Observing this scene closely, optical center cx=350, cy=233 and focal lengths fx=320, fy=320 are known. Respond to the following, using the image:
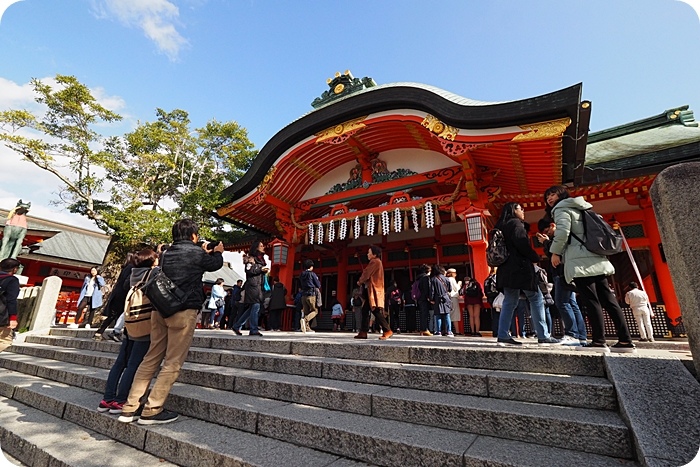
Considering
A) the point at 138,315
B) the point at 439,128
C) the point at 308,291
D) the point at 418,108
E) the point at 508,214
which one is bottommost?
the point at 138,315

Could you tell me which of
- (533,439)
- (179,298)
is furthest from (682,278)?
(179,298)

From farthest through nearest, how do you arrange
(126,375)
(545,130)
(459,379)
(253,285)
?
(545,130) < (253,285) < (126,375) < (459,379)

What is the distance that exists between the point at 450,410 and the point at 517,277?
6.83ft

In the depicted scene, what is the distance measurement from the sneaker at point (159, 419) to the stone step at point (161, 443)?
0.06 meters

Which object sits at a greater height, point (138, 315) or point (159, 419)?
point (138, 315)

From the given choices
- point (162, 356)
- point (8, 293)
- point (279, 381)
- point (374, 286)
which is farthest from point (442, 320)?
point (8, 293)

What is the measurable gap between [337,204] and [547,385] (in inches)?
332

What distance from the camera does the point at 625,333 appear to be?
3316 millimetres

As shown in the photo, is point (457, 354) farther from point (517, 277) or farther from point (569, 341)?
point (569, 341)

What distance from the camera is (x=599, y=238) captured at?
10.8 feet

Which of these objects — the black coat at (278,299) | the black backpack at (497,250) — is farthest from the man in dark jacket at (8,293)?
the black backpack at (497,250)

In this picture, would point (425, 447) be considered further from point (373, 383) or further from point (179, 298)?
point (179, 298)

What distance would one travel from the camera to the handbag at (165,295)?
2.83 meters

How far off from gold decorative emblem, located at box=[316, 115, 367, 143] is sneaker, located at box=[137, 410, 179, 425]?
304 inches
